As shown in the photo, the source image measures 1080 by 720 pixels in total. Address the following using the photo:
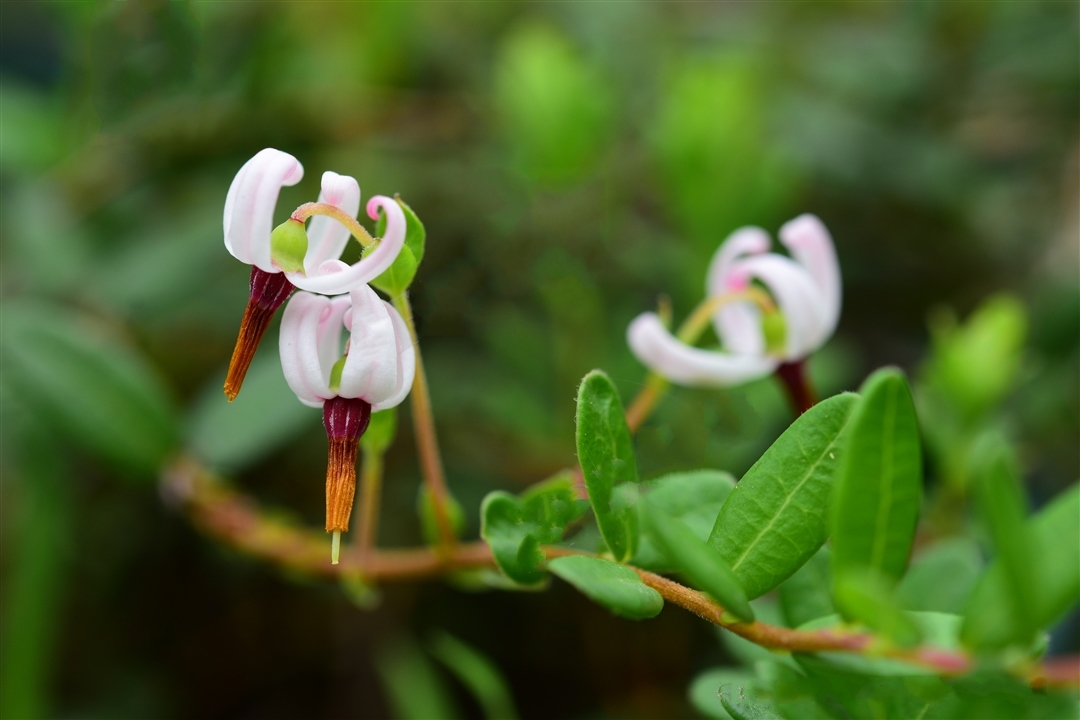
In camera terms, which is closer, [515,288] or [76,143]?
[76,143]

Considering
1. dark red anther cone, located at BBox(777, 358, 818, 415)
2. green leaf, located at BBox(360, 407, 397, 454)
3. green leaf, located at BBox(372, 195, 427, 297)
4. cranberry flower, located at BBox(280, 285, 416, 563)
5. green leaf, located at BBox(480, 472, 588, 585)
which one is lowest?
green leaf, located at BBox(480, 472, 588, 585)

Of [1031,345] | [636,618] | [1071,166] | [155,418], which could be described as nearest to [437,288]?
[155,418]

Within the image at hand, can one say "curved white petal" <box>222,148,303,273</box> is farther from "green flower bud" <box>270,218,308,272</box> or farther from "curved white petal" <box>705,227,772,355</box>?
"curved white petal" <box>705,227,772,355</box>

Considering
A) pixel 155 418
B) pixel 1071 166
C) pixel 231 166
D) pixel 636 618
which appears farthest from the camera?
pixel 1071 166

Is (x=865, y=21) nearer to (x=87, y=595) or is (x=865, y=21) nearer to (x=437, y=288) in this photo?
(x=437, y=288)

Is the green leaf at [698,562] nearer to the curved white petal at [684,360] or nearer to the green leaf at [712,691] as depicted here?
the green leaf at [712,691]

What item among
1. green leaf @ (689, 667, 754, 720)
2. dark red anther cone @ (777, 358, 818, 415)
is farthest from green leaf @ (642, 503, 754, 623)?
dark red anther cone @ (777, 358, 818, 415)

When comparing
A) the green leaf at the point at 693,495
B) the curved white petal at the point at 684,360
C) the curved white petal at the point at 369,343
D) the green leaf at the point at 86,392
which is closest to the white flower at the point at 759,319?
the curved white petal at the point at 684,360

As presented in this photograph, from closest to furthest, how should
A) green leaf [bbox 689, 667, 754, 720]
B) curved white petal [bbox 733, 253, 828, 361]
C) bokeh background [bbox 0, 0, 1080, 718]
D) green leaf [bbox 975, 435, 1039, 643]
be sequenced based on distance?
1. green leaf [bbox 975, 435, 1039, 643]
2. green leaf [bbox 689, 667, 754, 720]
3. curved white petal [bbox 733, 253, 828, 361]
4. bokeh background [bbox 0, 0, 1080, 718]
